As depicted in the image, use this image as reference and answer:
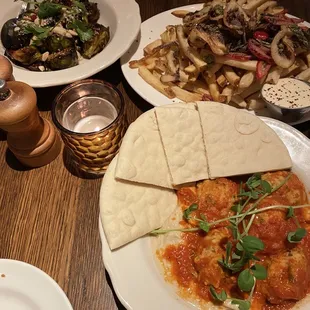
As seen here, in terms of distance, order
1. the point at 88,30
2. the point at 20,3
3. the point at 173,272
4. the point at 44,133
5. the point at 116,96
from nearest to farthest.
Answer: the point at 173,272 → the point at 116,96 → the point at 44,133 → the point at 88,30 → the point at 20,3

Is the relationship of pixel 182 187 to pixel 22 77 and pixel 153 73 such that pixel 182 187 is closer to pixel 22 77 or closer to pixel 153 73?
pixel 153 73

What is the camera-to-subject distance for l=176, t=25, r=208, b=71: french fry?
242 centimetres

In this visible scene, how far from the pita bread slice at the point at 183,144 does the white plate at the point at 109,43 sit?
837mm

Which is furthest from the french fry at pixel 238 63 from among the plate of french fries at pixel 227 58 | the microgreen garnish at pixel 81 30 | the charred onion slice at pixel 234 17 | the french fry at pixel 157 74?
the microgreen garnish at pixel 81 30

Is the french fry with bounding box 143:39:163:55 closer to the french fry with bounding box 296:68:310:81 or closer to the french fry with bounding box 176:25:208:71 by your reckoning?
the french fry with bounding box 176:25:208:71

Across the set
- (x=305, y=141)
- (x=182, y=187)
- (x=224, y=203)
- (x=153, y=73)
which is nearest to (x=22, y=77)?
(x=153, y=73)

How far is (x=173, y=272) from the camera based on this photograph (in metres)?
1.85

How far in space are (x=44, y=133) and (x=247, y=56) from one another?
4.42 feet

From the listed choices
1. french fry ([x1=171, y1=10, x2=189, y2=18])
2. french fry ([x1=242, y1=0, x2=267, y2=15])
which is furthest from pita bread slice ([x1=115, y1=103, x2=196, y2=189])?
french fry ([x1=171, y1=10, x2=189, y2=18])

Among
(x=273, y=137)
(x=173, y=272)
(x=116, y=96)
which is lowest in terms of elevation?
(x=173, y=272)

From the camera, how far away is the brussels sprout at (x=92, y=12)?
308cm

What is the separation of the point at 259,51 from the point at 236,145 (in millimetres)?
717

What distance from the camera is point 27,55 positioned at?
281 centimetres

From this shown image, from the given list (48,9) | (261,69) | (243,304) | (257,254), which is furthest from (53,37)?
(243,304)
